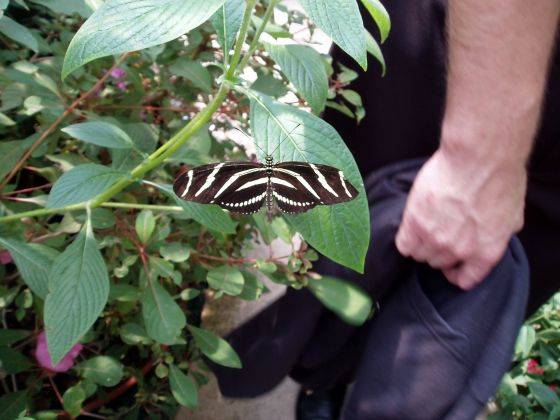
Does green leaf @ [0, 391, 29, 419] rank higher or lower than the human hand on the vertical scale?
lower

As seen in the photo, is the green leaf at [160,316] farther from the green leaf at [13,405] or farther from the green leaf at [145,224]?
the green leaf at [13,405]

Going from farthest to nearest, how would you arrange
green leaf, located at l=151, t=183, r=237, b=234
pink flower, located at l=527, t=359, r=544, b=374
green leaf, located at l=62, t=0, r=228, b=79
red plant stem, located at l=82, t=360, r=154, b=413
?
pink flower, located at l=527, t=359, r=544, b=374 < red plant stem, located at l=82, t=360, r=154, b=413 < green leaf, located at l=151, t=183, r=237, b=234 < green leaf, located at l=62, t=0, r=228, b=79

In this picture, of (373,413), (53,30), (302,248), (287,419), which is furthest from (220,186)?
(287,419)

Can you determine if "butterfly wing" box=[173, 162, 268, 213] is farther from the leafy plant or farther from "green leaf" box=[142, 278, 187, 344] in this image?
"green leaf" box=[142, 278, 187, 344]

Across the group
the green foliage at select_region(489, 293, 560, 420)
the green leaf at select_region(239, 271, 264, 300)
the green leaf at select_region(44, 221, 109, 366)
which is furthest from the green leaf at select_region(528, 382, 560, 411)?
the green leaf at select_region(44, 221, 109, 366)

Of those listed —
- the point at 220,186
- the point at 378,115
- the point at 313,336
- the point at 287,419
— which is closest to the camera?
the point at 220,186

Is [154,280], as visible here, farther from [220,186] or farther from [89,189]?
[220,186]

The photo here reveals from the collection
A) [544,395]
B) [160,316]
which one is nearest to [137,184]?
[160,316]
